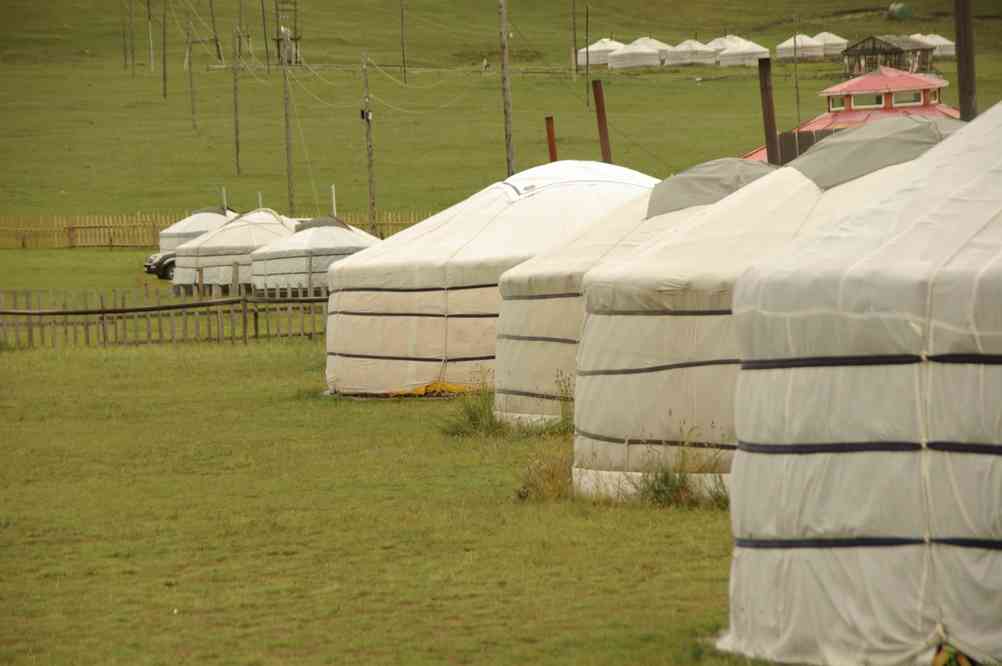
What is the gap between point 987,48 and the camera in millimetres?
95438

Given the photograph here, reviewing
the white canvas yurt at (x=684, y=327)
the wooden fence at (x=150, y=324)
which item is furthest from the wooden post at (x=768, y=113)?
the wooden fence at (x=150, y=324)

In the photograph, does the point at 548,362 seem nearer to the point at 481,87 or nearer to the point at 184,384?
the point at 184,384

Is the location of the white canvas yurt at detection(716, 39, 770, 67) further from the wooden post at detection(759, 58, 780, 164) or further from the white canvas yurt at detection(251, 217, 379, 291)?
the wooden post at detection(759, 58, 780, 164)

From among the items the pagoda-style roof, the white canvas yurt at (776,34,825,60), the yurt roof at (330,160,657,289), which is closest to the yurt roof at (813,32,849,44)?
the white canvas yurt at (776,34,825,60)

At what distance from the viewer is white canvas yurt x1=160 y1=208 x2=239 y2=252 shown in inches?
1735

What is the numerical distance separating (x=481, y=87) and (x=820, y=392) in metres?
78.8

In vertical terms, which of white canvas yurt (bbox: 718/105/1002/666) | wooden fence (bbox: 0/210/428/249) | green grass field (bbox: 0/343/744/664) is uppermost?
wooden fence (bbox: 0/210/428/249)

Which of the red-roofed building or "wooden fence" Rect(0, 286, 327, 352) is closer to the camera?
"wooden fence" Rect(0, 286, 327, 352)

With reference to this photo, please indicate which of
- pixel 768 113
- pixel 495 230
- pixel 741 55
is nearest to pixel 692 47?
pixel 741 55

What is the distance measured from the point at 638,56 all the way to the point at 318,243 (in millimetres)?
59121

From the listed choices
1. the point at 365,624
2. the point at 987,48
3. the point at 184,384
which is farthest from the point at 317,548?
the point at 987,48

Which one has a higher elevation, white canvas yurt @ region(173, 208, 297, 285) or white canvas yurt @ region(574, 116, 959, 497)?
white canvas yurt @ region(173, 208, 297, 285)

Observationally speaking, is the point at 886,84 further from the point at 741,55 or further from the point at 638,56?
the point at 638,56

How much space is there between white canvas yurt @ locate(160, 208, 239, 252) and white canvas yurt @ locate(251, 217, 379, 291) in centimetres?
801
